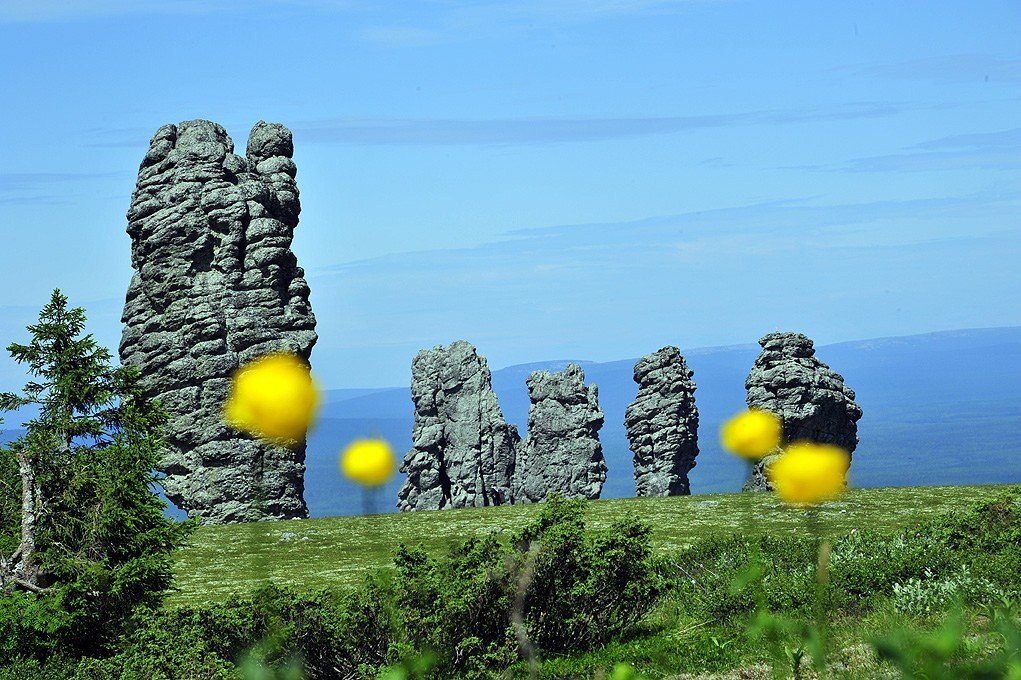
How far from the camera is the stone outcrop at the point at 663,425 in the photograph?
8219 centimetres

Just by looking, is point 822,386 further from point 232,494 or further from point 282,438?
point 282,438

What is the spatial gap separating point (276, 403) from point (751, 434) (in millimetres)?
3635

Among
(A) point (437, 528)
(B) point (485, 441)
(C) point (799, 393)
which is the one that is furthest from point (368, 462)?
(B) point (485, 441)

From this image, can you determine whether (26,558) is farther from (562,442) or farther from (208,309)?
(562,442)

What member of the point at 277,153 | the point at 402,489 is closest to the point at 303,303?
the point at 277,153

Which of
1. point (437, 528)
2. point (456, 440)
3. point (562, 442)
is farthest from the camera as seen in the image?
point (562, 442)

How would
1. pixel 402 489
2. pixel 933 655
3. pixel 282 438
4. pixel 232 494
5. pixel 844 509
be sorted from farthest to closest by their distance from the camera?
1. pixel 402 489
2. pixel 232 494
3. pixel 844 509
4. pixel 282 438
5. pixel 933 655

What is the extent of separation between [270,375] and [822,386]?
69489mm

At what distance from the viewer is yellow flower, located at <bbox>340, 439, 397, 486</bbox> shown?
6.23 metres

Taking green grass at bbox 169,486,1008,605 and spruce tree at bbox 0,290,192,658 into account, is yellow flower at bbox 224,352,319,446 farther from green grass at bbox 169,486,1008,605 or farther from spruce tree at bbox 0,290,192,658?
green grass at bbox 169,486,1008,605

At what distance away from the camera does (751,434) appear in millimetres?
7953

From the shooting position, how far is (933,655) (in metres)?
2.89

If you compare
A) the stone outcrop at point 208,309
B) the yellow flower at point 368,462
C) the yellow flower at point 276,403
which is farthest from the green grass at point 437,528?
the yellow flower at point 276,403

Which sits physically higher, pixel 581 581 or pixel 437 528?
pixel 581 581
